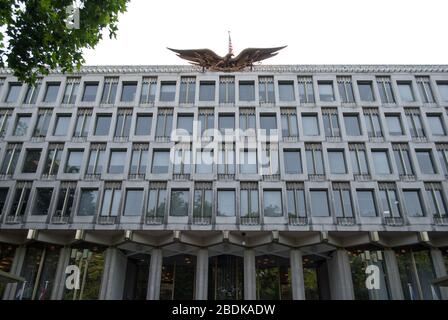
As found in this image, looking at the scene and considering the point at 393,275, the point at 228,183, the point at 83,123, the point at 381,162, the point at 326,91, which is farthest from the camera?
the point at 326,91

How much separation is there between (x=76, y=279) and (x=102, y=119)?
13379 millimetres

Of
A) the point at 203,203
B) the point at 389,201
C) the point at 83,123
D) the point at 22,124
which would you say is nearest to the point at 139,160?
the point at 83,123

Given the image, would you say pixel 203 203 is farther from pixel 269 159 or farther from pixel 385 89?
pixel 385 89

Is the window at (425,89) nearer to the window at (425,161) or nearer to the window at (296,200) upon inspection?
the window at (425,161)

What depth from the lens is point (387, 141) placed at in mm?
27406

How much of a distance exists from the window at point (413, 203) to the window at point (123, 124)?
76.8ft

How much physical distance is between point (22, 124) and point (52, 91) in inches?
158

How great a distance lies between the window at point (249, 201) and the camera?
83.2 ft

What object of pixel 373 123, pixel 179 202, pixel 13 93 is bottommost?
pixel 179 202

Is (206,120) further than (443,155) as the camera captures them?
Yes

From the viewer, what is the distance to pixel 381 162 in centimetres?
2695

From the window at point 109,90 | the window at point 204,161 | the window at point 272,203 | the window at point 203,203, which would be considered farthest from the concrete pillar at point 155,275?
the window at point 109,90
